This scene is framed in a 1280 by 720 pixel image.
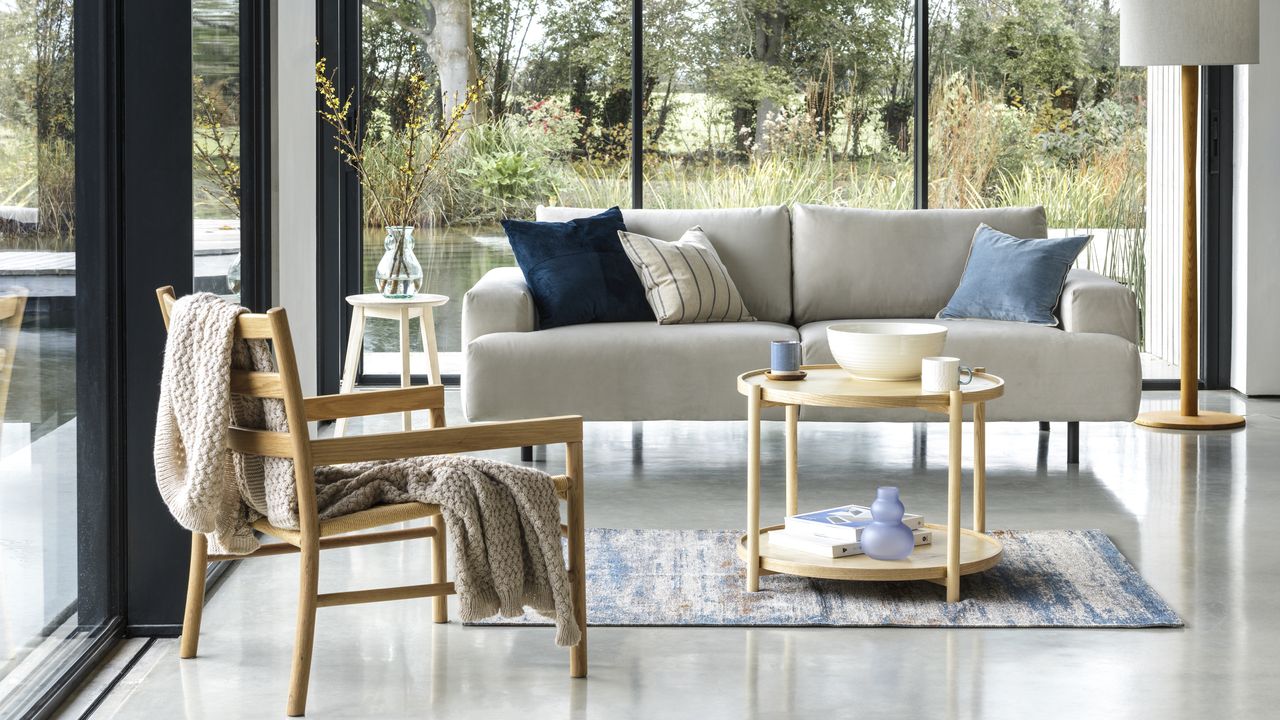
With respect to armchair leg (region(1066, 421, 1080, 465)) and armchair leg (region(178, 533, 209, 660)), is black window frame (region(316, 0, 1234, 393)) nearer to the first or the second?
armchair leg (region(1066, 421, 1080, 465))

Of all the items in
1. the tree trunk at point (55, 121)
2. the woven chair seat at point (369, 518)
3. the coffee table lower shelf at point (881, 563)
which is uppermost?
the tree trunk at point (55, 121)

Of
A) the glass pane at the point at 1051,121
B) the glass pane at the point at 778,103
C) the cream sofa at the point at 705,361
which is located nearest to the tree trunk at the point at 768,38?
the glass pane at the point at 778,103

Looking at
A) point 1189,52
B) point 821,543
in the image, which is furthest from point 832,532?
point 1189,52

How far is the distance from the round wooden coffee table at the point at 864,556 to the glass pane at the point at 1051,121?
3064 mm

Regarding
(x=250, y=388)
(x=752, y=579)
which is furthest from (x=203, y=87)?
(x=752, y=579)

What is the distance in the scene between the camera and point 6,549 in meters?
2.32

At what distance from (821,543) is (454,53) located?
145 inches

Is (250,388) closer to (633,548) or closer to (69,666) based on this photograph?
(69,666)

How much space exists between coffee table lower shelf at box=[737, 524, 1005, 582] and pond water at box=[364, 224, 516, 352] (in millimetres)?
3214

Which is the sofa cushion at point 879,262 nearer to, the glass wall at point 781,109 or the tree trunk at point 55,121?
the glass wall at point 781,109

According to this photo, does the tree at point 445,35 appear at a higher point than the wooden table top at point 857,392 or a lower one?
higher

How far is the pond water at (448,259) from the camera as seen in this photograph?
6316 mm

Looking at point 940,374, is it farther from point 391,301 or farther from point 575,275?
point 391,301

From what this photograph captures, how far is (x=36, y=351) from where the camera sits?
2414mm
